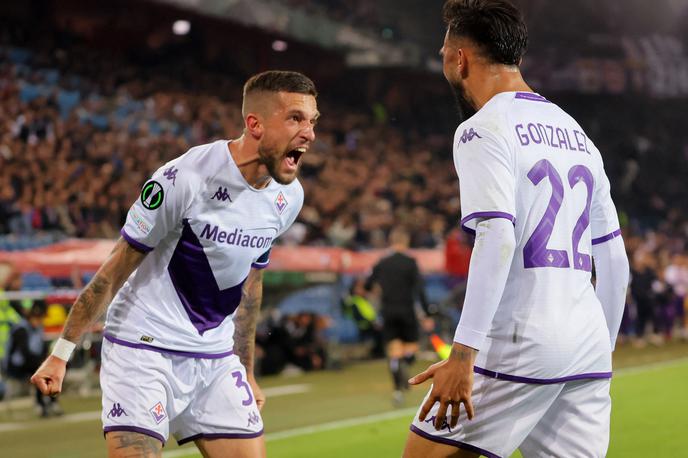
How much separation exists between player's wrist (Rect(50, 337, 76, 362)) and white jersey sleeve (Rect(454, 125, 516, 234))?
196cm

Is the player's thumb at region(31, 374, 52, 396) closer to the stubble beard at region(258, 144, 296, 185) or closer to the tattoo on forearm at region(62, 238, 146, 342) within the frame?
the tattoo on forearm at region(62, 238, 146, 342)

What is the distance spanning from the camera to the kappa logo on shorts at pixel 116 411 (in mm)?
4574

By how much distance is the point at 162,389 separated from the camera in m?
4.70

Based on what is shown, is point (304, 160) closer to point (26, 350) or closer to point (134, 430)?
point (26, 350)

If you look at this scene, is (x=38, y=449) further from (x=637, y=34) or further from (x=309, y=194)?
(x=637, y=34)

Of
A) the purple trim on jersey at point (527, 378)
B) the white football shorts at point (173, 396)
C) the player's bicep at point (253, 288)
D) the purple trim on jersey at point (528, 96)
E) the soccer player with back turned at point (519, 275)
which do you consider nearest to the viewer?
the soccer player with back turned at point (519, 275)

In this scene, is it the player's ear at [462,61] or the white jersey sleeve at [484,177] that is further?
the player's ear at [462,61]

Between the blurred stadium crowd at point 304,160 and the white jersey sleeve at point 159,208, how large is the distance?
29.3 ft

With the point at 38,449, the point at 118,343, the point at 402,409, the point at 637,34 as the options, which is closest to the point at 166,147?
the point at 402,409

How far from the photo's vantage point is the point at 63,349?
4.54m

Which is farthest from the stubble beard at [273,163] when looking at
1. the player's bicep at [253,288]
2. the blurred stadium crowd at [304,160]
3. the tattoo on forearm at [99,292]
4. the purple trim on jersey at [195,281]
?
the blurred stadium crowd at [304,160]

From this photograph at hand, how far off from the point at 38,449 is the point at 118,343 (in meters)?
5.70

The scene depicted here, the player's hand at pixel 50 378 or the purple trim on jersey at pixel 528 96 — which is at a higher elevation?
the purple trim on jersey at pixel 528 96

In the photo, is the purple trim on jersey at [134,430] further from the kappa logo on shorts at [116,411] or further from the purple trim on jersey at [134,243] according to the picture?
the purple trim on jersey at [134,243]
